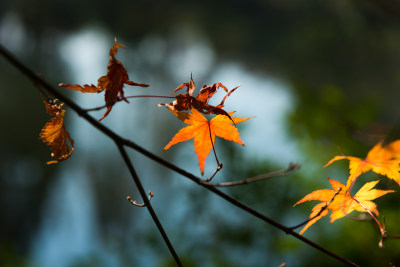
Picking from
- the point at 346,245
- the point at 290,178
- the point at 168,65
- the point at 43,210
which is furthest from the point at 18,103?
the point at 346,245

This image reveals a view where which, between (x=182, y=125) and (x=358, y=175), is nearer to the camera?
(x=358, y=175)

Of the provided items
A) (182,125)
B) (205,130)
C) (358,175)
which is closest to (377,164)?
(358,175)

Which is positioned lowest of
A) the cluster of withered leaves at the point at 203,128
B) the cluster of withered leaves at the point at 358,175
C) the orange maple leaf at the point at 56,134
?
the cluster of withered leaves at the point at 358,175

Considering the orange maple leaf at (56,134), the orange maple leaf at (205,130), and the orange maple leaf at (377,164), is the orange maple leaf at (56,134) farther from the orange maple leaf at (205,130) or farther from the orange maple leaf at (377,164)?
the orange maple leaf at (377,164)

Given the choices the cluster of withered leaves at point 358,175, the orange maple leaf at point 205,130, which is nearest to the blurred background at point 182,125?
the cluster of withered leaves at point 358,175

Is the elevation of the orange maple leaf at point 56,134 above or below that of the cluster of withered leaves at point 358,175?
above

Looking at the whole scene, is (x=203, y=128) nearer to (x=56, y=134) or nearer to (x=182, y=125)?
(x=56, y=134)

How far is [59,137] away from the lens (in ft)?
0.89

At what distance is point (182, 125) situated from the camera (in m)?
3.93

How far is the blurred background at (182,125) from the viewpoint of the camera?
2111 millimetres

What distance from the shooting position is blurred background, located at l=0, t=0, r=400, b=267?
6.93ft

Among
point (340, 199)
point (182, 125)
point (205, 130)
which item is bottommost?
point (340, 199)

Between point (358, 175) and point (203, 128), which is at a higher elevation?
point (203, 128)

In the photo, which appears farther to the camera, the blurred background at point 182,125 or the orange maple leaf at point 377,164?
the blurred background at point 182,125
